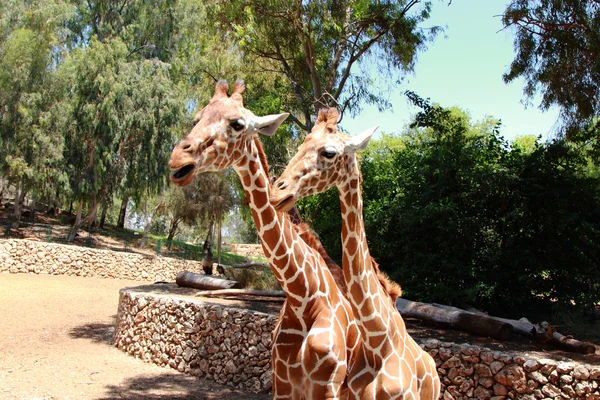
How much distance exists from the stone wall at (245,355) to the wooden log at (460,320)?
1.29 metres

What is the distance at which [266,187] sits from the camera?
4121 millimetres

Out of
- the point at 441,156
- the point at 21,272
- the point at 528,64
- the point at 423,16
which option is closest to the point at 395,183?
the point at 441,156

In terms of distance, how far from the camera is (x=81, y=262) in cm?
2136

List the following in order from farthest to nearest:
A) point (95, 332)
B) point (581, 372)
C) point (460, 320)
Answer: point (95, 332), point (460, 320), point (581, 372)

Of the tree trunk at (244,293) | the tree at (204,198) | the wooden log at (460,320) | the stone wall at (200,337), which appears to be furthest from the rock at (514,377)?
the tree at (204,198)

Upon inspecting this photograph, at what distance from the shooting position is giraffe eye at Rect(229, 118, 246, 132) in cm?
372

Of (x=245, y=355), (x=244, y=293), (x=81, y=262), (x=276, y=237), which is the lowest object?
(x=245, y=355)

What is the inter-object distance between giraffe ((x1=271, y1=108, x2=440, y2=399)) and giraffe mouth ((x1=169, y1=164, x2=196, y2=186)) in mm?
632

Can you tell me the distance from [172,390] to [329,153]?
6230 millimetres

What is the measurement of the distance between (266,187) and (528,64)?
9.90 m

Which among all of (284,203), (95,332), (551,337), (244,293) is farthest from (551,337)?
(95,332)

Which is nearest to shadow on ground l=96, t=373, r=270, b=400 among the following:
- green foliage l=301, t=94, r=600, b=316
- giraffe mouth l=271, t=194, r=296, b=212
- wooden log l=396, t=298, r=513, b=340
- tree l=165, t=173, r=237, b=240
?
wooden log l=396, t=298, r=513, b=340

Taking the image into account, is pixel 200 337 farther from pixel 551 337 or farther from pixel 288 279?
pixel 551 337

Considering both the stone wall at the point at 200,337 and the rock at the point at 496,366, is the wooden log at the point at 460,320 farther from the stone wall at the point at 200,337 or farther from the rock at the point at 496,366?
the stone wall at the point at 200,337
